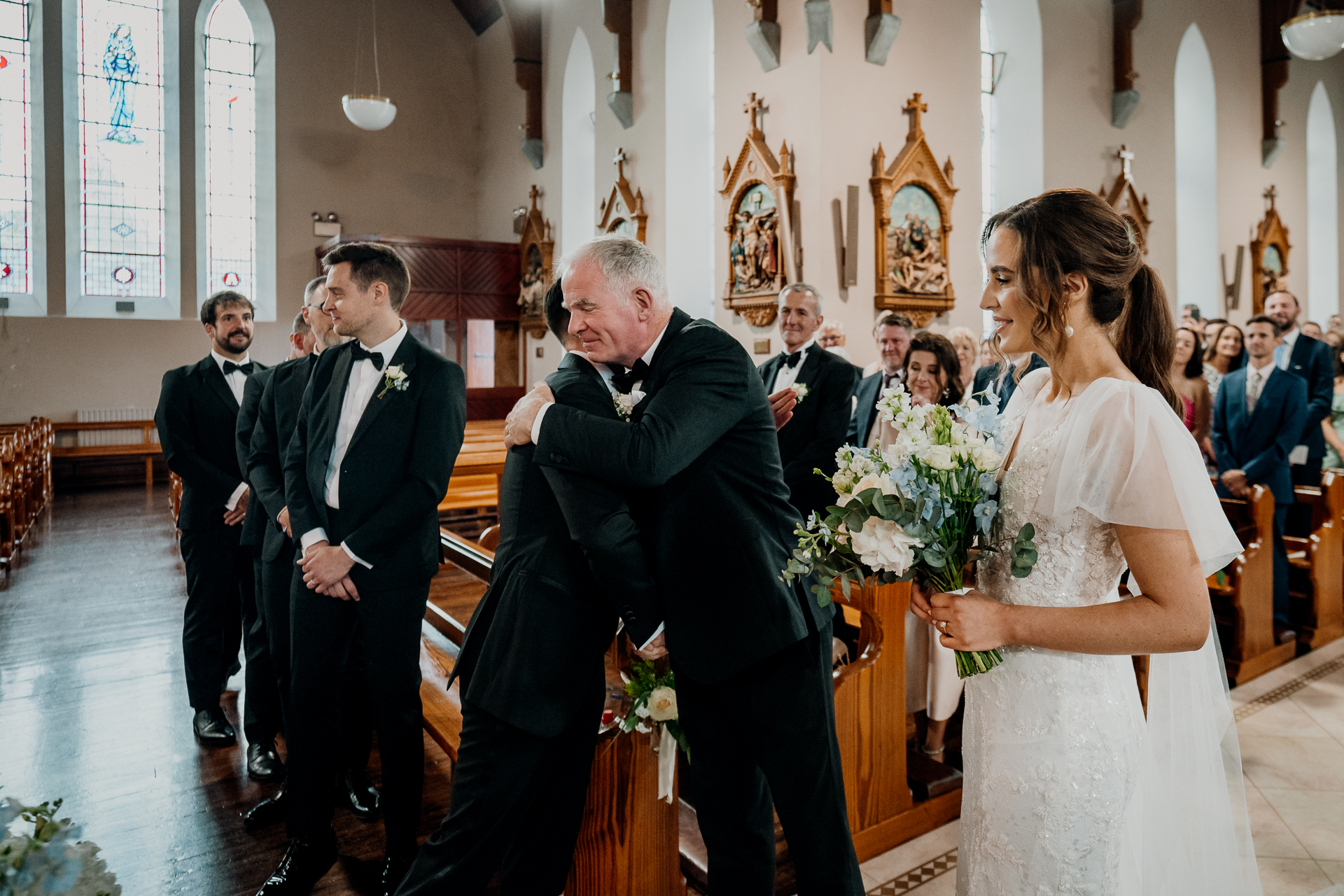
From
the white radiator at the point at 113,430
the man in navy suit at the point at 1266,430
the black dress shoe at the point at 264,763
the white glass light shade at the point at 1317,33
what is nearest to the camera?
the black dress shoe at the point at 264,763

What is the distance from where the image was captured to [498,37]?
13086mm

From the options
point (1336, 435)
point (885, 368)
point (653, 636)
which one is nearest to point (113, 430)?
point (885, 368)

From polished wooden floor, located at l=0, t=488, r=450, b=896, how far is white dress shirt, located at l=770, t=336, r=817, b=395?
7.27ft

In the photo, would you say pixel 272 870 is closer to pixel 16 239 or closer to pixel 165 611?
pixel 165 611

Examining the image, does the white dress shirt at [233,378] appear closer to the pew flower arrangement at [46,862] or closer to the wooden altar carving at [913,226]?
the pew flower arrangement at [46,862]

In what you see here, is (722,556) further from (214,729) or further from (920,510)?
(214,729)

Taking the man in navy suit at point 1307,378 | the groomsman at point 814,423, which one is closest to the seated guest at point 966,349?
the groomsman at point 814,423

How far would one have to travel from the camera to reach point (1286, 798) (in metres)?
2.93

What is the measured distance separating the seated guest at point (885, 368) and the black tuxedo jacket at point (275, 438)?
2.59m

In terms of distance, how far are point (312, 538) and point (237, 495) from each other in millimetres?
1292

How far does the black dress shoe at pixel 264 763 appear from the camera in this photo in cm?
301

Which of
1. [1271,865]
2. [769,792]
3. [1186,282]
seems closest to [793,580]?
[769,792]

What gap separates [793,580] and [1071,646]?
0.51 metres

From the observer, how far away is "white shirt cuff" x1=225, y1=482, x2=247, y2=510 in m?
3.33
